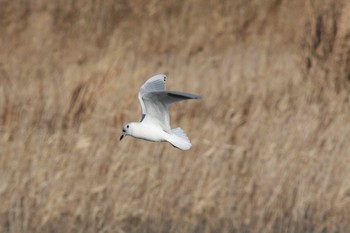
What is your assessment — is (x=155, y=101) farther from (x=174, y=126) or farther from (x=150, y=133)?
(x=174, y=126)

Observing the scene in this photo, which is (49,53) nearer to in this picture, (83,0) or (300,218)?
(83,0)

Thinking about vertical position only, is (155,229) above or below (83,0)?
below

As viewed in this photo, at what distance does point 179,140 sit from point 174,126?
77.7 inches

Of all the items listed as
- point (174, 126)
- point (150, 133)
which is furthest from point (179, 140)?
point (174, 126)

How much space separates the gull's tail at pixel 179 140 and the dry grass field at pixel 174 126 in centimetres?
163

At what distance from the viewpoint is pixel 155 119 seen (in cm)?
786

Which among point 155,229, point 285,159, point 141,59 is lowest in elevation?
point 155,229

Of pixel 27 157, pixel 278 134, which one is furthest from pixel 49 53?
pixel 278 134

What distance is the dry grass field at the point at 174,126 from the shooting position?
9.39m

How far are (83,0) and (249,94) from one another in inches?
62.7

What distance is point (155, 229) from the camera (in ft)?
30.8

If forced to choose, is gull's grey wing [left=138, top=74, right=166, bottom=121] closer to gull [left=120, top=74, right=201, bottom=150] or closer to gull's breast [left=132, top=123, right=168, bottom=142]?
gull [left=120, top=74, right=201, bottom=150]

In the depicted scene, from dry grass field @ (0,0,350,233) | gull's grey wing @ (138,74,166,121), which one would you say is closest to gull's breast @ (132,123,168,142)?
gull's grey wing @ (138,74,166,121)

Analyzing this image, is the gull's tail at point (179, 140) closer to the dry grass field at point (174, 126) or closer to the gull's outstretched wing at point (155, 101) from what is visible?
the gull's outstretched wing at point (155, 101)
